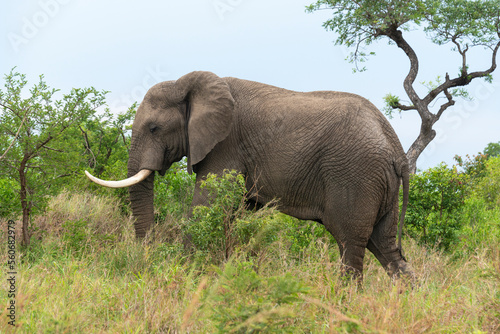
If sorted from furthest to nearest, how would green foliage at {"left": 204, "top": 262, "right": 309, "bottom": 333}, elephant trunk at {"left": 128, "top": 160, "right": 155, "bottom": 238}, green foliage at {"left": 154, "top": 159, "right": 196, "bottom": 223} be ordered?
green foliage at {"left": 154, "top": 159, "right": 196, "bottom": 223}
elephant trunk at {"left": 128, "top": 160, "right": 155, "bottom": 238}
green foliage at {"left": 204, "top": 262, "right": 309, "bottom": 333}

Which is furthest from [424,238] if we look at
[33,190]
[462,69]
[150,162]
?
[462,69]

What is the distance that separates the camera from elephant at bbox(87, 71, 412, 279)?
5.91 metres

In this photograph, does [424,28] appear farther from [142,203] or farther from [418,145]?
[142,203]

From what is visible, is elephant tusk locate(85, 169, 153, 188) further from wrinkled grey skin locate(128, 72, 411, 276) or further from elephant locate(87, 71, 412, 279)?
wrinkled grey skin locate(128, 72, 411, 276)

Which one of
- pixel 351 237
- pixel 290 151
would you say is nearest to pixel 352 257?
pixel 351 237

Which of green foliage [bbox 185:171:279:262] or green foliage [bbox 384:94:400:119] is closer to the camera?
green foliage [bbox 185:171:279:262]

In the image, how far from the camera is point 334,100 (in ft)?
20.8

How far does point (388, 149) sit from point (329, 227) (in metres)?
1.13

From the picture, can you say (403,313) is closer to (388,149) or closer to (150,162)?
(388,149)

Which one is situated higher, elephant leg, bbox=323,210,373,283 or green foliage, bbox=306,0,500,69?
green foliage, bbox=306,0,500,69

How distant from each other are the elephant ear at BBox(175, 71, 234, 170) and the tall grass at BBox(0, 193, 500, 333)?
129 cm

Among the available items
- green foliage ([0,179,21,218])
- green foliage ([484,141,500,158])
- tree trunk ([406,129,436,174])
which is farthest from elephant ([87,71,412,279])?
green foliage ([484,141,500,158])

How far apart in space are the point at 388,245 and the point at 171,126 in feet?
10.4

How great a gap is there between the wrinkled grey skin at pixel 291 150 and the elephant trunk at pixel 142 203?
14 mm
